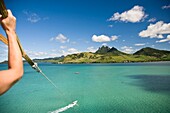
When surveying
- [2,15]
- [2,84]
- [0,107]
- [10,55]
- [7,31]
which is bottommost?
[0,107]

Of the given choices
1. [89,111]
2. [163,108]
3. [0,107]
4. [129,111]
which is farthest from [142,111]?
[0,107]

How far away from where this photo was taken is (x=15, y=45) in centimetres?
115

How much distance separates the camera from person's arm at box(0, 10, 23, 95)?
1.03 m

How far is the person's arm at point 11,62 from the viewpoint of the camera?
1.03 m

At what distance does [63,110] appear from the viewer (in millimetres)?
18906

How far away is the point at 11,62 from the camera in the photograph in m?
1.10

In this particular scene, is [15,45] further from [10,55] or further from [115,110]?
[115,110]

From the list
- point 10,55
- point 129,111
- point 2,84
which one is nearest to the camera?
point 2,84

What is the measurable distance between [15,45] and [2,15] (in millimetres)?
265

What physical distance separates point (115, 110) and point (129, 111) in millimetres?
1562

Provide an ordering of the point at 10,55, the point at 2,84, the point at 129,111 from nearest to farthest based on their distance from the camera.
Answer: the point at 2,84 → the point at 10,55 → the point at 129,111

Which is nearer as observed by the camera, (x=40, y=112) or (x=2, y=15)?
(x=2, y=15)

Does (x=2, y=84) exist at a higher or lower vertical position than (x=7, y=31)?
lower

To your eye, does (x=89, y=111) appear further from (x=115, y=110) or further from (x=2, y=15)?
(x=2, y=15)
